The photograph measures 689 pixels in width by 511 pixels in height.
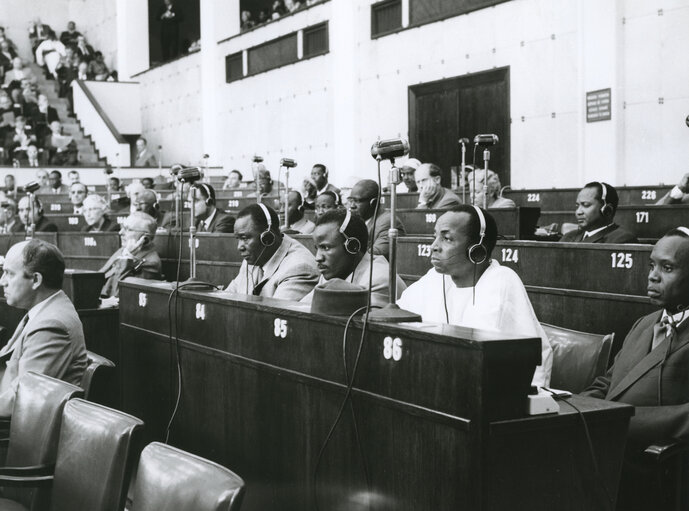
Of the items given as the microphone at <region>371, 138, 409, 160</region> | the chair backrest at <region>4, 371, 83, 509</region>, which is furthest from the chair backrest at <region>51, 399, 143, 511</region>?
the microphone at <region>371, 138, 409, 160</region>

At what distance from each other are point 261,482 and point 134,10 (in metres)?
17.1

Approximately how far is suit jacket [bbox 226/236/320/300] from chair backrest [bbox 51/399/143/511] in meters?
1.76

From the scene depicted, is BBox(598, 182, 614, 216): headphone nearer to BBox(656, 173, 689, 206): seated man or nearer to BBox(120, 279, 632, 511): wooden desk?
BBox(656, 173, 689, 206): seated man

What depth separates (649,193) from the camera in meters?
7.63

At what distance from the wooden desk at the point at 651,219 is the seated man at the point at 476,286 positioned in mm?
3233

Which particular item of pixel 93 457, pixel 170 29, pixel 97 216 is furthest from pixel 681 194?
pixel 170 29

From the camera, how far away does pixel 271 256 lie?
4449mm

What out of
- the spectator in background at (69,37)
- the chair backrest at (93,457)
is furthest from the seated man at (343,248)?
the spectator in background at (69,37)

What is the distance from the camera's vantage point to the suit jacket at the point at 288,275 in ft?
13.8

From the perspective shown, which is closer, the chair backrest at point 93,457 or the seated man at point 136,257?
the chair backrest at point 93,457

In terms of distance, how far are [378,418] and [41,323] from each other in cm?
155

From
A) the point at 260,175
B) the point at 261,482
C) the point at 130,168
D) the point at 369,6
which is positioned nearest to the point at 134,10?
the point at 130,168

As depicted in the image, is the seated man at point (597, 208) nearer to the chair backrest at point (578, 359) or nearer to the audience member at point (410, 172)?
the chair backrest at point (578, 359)

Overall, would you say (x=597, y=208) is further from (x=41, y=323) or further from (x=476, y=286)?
(x=41, y=323)
